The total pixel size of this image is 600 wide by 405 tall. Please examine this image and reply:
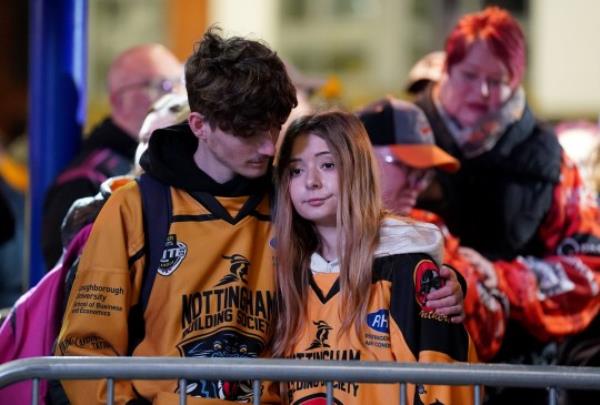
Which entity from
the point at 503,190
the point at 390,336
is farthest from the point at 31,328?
the point at 503,190

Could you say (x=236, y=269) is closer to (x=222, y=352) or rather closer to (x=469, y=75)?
(x=222, y=352)

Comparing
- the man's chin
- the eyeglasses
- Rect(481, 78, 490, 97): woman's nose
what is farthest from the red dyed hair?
the man's chin

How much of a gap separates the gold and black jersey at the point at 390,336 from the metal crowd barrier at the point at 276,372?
0.36 metres

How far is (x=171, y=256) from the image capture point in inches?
137

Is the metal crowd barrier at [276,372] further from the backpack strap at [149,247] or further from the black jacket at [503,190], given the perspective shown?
the black jacket at [503,190]

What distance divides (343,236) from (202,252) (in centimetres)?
40

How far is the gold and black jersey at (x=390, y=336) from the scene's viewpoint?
343cm

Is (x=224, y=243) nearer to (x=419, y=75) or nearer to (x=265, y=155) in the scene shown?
(x=265, y=155)

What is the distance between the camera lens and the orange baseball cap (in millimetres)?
4285

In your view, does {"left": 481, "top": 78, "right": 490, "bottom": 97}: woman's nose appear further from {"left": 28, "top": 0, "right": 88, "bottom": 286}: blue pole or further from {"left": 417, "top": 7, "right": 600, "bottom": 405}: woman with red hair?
{"left": 28, "top": 0, "right": 88, "bottom": 286}: blue pole

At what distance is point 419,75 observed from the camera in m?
5.59

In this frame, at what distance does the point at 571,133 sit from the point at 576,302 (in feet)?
7.38

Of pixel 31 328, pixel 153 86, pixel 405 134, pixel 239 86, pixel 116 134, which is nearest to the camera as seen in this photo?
pixel 239 86

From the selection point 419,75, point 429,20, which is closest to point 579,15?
point 429,20
